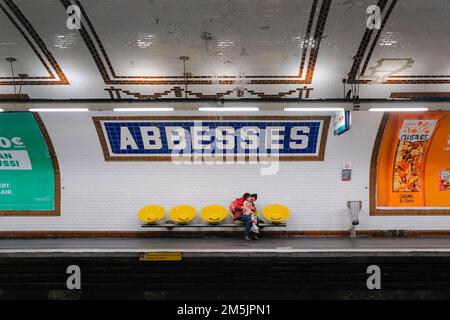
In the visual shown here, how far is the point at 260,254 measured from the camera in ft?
16.2

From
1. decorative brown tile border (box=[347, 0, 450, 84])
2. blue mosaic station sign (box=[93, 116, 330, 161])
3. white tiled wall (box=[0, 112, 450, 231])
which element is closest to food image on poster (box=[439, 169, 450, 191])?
white tiled wall (box=[0, 112, 450, 231])

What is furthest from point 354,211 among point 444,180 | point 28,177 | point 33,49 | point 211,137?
point 28,177

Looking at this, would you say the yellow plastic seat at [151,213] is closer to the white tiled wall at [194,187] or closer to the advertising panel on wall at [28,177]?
the white tiled wall at [194,187]

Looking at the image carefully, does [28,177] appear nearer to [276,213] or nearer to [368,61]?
[276,213]

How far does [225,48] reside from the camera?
5.21 metres

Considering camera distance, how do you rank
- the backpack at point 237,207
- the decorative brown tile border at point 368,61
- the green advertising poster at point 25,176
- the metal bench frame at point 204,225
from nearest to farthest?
the decorative brown tile border at point 368,61 < the backpack at point 237,207 < the metal bench frame at point 204,225 < the green advertising poster at point 25,176

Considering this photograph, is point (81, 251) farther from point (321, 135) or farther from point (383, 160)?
point (383, 160)

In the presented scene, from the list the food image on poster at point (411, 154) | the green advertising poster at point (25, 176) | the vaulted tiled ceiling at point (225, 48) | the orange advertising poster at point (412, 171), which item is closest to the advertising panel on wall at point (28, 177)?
the green advertising poster at point (25, 176)

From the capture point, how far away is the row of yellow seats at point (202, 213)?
6.83 meters

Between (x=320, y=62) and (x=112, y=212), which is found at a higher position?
(x=320, y=62)

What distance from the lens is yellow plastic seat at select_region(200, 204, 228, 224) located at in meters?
6.84
